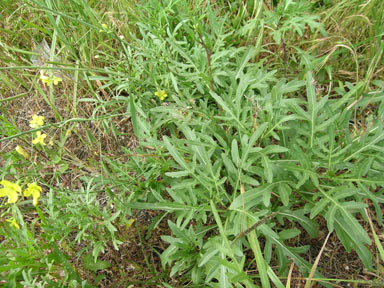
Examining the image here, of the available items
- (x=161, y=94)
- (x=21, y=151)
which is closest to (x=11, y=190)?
(x=21, y=151)

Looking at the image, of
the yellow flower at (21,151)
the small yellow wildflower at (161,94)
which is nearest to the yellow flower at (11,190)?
the yellow flower at (21,151)

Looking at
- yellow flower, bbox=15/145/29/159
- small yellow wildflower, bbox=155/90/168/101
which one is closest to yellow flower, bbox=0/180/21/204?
yellow flower, bbox=15/145/29/159

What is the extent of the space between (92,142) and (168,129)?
1.81 feet

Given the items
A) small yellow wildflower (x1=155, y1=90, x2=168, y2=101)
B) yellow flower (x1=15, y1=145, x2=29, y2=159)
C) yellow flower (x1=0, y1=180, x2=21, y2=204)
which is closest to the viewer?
yellow flower (x1=0, y1=180, x2=21, y2=204)

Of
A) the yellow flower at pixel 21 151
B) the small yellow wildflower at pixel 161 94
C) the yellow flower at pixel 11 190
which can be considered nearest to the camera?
the yellow flower at pixel 11 190

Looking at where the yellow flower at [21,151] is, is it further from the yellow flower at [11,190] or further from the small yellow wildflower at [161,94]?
the small yellow wildflower at [161,94]

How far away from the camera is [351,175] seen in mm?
1415

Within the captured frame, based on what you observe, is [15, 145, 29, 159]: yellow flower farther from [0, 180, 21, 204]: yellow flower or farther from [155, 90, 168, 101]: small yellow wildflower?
[155, 90, 168, 101]: small yellow wildflower

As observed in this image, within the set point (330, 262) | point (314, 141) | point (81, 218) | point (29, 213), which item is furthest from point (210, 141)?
point (29, 213)

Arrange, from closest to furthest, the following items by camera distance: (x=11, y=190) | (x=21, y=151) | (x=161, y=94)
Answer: (x=11, y=190) → (x=21, y=151) → (x=161, y=94)

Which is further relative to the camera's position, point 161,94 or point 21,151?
point 161,94

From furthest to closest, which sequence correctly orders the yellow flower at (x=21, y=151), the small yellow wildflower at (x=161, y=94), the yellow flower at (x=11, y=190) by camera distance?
the small yellow wildflower at (x=161, y=94)
the yellow flower at (x=21, y=151)
the yellow flower at (x=11, y=190)

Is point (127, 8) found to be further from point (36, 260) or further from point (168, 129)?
point (36, 260)

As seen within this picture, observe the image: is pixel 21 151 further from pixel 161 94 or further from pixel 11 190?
pixel 161 94
